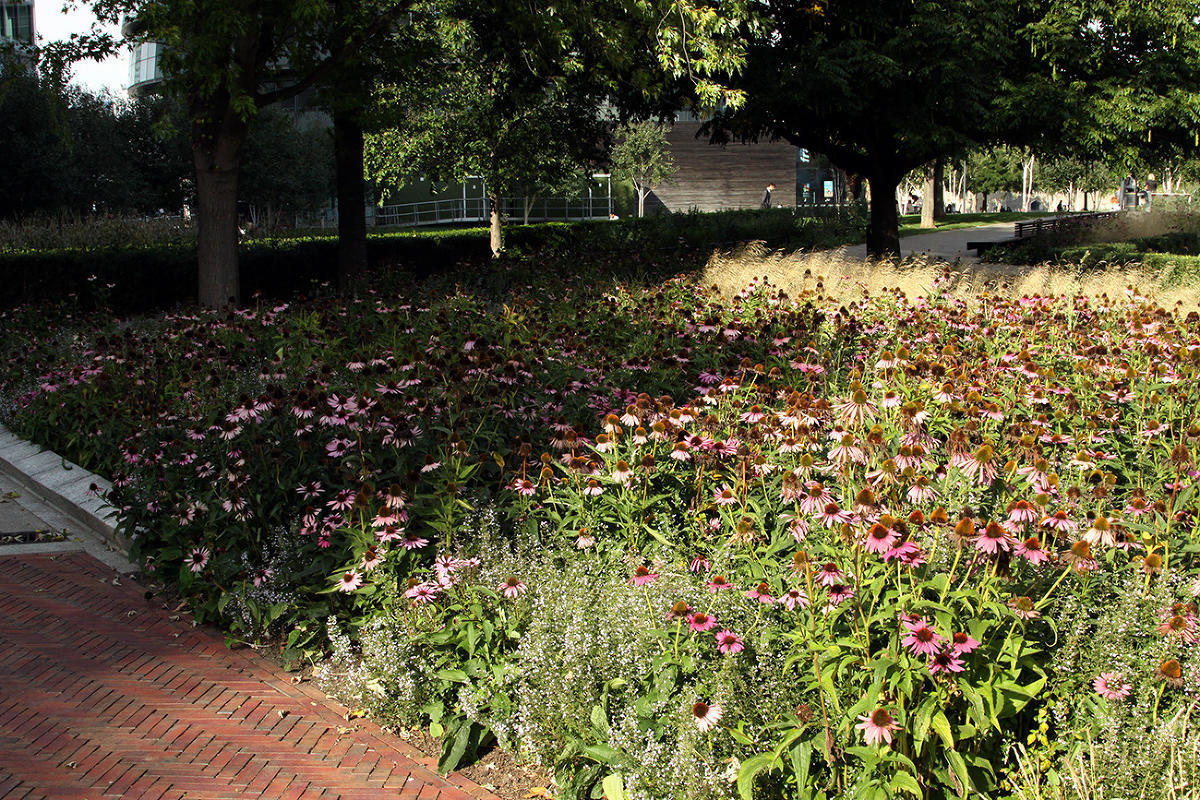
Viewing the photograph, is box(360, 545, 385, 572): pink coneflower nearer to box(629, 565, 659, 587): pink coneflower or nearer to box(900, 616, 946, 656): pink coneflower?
box(629, 565, 659, 587): pink coneflower

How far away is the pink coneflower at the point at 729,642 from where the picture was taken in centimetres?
324

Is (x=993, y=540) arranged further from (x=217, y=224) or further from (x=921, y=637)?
(x=217, y=224)

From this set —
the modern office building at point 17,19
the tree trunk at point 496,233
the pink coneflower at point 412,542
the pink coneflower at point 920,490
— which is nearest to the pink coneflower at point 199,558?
the pink coneflower at point 412,542

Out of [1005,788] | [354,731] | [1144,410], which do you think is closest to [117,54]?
[354,731]

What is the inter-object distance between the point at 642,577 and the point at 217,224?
37.5ft

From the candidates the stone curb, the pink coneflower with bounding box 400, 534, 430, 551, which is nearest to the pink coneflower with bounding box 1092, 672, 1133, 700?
the pink coneflower with bounding box 400, 534, 430, 551

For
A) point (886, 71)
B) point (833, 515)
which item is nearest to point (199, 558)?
point (833, 515)

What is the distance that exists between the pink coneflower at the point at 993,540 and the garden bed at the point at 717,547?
2 cm

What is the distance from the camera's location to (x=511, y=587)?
394cm

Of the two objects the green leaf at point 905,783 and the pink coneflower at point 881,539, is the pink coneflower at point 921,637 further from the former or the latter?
the green leaf at point 905,783

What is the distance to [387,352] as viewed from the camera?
23.0ft

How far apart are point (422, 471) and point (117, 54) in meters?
11.2

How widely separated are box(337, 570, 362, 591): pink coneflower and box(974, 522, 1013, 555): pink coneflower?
2591mm

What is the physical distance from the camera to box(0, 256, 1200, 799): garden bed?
312 centimetres
